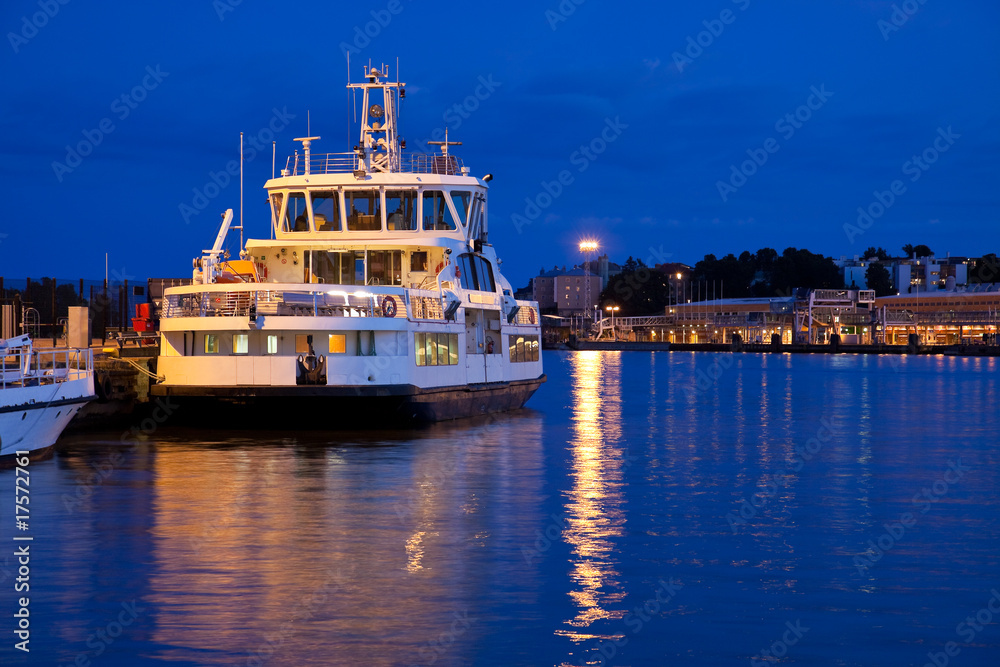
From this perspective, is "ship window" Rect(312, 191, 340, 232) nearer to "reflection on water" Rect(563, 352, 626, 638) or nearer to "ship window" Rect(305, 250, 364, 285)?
"ship window" Rect(305, 250, 364, 285)

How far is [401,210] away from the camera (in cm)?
3750

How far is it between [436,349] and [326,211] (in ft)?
23.0

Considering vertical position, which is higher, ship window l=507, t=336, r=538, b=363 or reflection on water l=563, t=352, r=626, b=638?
ship window l=507, t=336, r=538, b=363

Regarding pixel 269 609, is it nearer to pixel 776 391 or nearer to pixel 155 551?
pixel 155 551

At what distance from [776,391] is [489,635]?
58.5m

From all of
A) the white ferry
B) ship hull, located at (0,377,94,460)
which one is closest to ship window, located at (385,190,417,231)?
the white ferry

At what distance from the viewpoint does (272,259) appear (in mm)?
35750

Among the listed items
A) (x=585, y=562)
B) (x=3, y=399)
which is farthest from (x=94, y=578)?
(x=3, y=399)

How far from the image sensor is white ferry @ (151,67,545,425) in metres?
30.6

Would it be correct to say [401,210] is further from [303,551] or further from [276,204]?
[303,551]

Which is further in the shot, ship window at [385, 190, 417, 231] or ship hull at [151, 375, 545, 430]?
ship window at [385, 190, 417, 231]

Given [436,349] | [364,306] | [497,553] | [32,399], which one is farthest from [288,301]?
[497,553]

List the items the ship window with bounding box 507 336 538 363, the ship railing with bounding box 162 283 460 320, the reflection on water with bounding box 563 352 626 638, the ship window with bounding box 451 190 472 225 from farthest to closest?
the ship window with bounding box 507 336 538 363, the ship window with bounding box 451 190 472 225, the ship railing with bounding box 162 283 460 320, the reflection on water with bounding box 563 352 626 638

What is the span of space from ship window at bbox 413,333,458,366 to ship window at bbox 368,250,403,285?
8.02ft
